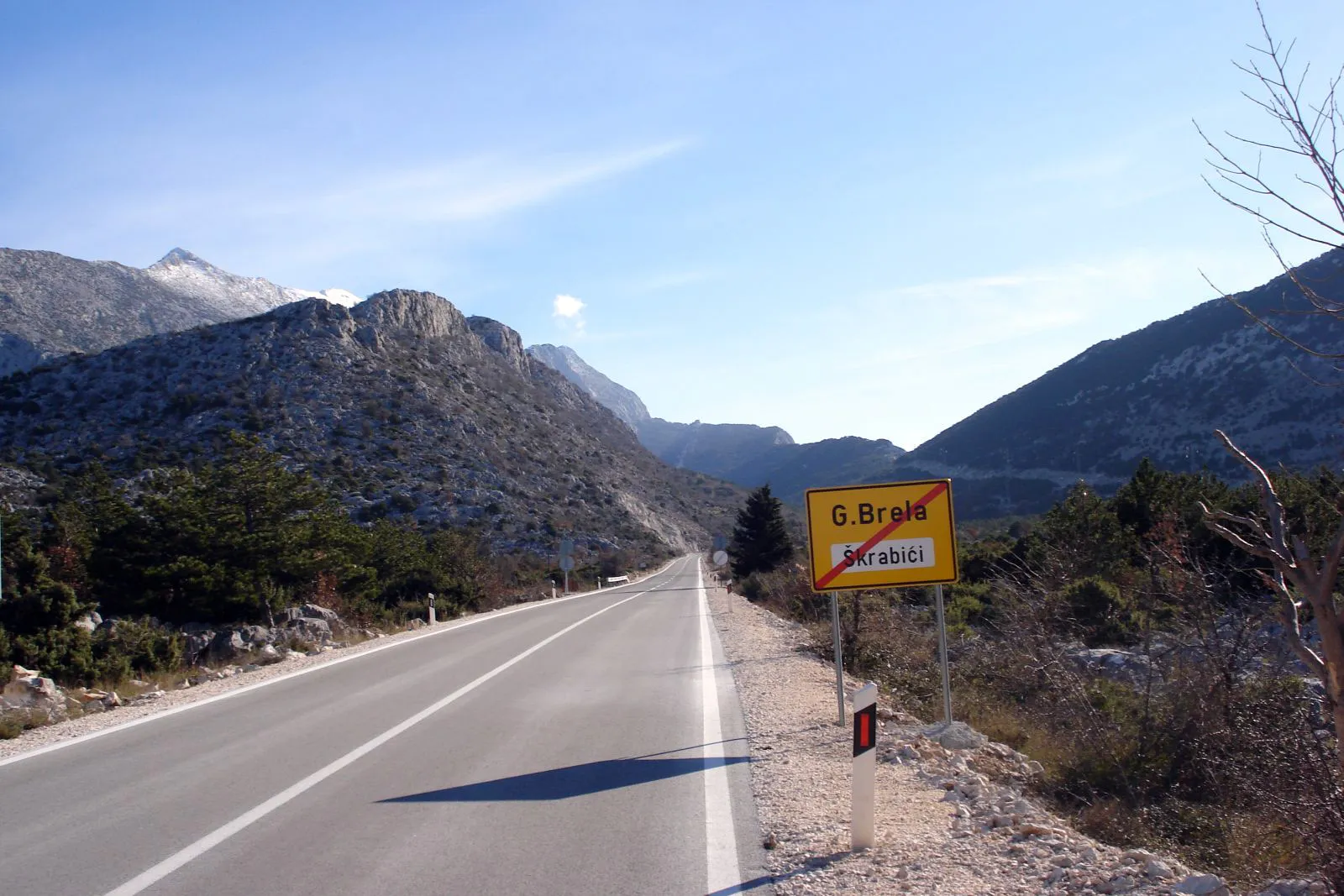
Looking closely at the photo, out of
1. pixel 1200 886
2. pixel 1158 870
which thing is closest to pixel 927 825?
pixel 1158 870

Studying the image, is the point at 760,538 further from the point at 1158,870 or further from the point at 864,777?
the point at 1158,870

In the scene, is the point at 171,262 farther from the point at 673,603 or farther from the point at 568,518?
the point at 673,603

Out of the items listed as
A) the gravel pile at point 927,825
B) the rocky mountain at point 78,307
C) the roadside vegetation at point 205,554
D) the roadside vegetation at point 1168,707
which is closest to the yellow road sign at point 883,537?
the gravel pile at point 927,825

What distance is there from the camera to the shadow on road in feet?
22.9

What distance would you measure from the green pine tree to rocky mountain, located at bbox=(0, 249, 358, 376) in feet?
181

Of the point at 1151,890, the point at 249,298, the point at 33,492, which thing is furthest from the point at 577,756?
the point at 249,298

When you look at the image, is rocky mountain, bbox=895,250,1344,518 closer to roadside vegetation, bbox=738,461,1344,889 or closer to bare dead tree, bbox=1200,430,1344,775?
roadside vegetation, bbox=738,461,1344,889

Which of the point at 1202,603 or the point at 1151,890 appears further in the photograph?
the point at 1202,603

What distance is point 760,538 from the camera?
54.2 meters

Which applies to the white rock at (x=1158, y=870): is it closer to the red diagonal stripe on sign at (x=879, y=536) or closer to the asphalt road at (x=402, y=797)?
the asphalt road at (x=402, y=797)

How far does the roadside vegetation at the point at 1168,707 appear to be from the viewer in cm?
546

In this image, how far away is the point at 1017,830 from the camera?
5.93 m

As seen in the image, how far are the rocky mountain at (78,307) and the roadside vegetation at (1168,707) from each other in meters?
81.2

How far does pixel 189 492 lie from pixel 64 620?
1030 cm
